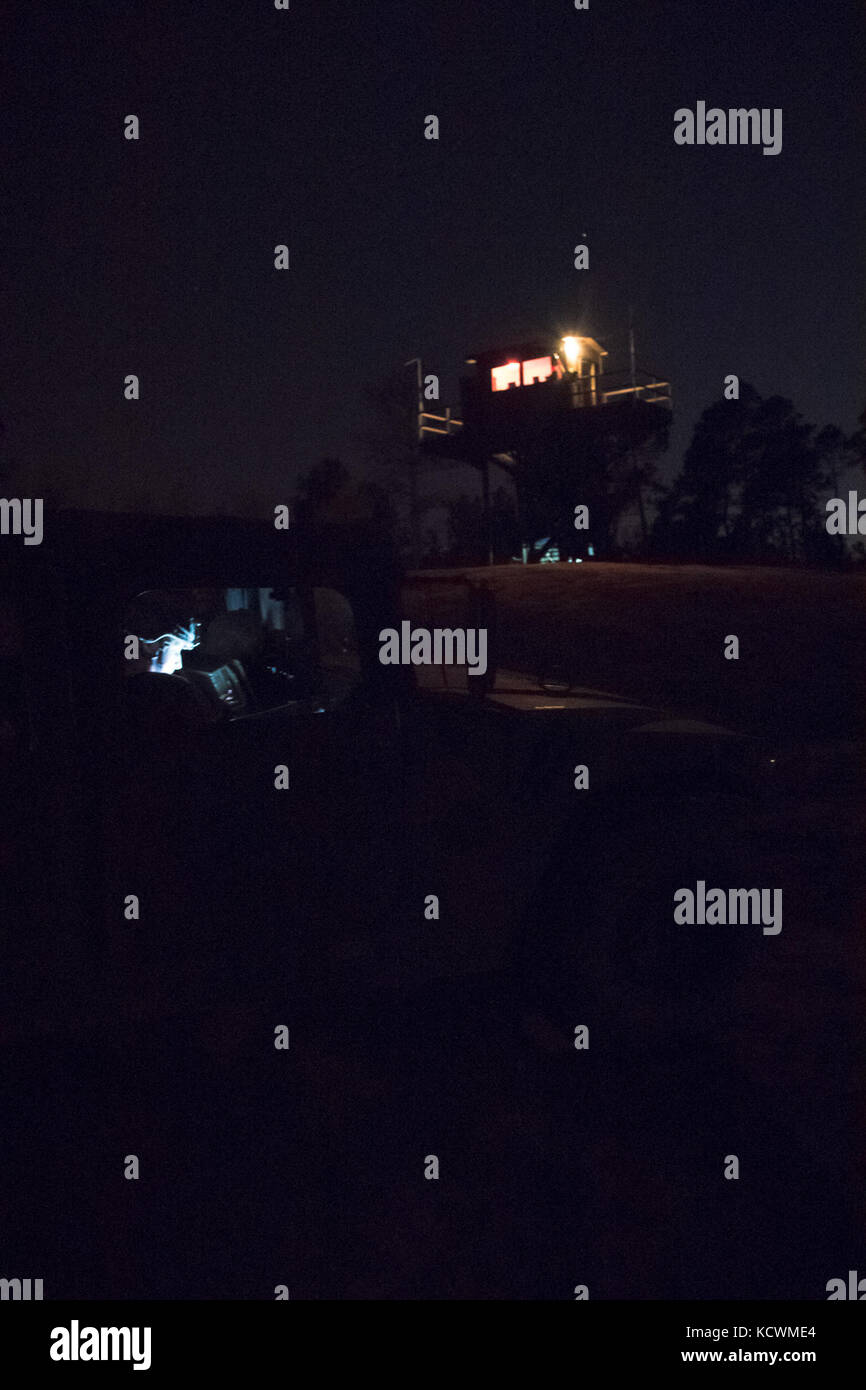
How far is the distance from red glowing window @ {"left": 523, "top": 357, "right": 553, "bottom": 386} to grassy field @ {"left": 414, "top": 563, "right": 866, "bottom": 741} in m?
7.32

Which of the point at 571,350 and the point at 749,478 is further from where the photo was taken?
the point at 749,478

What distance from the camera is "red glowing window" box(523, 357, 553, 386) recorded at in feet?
95.4

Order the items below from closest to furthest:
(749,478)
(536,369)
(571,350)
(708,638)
→ (708,638) < (536,369) < (571,350) < (749,478)

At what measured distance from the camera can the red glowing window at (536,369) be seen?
2908 cm

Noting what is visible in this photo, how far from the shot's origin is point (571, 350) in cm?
3008

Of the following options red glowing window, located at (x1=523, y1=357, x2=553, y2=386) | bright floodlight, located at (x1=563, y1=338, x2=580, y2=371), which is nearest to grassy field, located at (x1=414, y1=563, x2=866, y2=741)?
red glowing window, located at (x1=523, y1=357, x2=553, y2=386)

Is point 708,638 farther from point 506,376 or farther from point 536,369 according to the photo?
point 506,376

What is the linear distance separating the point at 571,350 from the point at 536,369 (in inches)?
65.7

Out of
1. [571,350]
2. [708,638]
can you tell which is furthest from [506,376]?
[708,638]

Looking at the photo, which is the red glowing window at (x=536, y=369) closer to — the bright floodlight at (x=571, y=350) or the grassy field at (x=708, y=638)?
the bright floodlight at (x=571, y=350)

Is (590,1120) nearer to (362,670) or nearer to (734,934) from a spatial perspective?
(734,934)

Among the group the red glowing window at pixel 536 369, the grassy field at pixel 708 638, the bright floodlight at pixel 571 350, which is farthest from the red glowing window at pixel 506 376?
the grassy field at pixel 708 638

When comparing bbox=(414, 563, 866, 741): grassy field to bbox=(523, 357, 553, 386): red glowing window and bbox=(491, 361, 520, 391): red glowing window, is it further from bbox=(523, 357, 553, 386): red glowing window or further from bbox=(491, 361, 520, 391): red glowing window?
bbox=(491, 361, 520, 391): red glowing window
